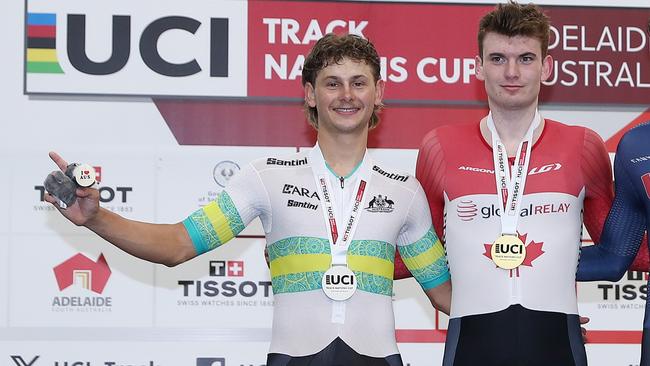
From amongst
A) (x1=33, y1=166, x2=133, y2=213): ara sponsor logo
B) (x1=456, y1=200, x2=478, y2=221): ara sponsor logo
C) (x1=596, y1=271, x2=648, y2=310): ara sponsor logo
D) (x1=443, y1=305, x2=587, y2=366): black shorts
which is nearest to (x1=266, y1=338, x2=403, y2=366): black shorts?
(x1=443, y1=305, x2=587, y2=366): black shorts

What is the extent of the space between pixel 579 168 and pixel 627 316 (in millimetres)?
1648

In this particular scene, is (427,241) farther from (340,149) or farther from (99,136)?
(99,136)

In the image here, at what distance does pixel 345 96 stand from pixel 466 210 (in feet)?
1.74

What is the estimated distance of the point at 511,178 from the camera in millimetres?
2699

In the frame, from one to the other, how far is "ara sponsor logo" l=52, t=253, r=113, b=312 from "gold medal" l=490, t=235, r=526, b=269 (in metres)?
2.05

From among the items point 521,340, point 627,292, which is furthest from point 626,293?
point 521,340

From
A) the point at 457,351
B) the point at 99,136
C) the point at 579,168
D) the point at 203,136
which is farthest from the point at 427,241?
the point at 99,136

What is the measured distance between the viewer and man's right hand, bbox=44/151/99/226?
2.30 meters

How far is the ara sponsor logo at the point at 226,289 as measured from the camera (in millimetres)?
3992

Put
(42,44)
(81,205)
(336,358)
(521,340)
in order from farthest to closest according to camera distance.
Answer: (42,44)
(521,340)
(336,358)
(81,205)

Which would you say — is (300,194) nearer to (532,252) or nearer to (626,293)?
(532,252)

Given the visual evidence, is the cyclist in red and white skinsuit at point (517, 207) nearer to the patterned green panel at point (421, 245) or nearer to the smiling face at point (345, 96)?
the patterned green panel at point (421, 245)

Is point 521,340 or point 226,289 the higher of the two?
point 226,289

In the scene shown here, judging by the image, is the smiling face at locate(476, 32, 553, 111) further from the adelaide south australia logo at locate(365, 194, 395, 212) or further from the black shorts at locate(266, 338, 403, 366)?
the black shorts at locate(266, 338, 403, 366)
